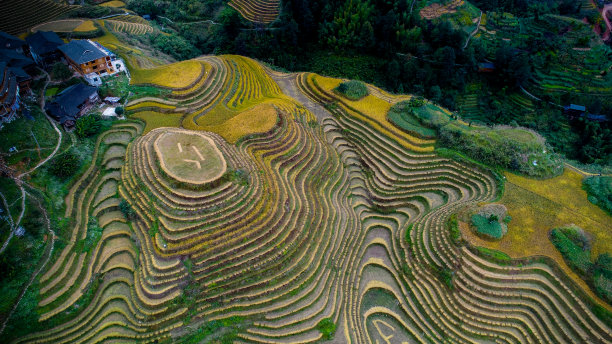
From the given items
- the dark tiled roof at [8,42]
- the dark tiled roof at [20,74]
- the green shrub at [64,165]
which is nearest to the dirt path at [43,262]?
the green shrub at [64,165]

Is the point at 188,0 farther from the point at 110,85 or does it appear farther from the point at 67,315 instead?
the point at 67,315

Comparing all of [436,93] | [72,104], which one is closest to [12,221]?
[72,104]

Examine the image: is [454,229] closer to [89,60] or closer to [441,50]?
[441,50]

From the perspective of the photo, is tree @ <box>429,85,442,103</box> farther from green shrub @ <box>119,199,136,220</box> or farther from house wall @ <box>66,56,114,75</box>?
house wall @ <box>66,56,114,75</box>

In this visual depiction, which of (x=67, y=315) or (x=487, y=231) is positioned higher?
(x=487, y=231)

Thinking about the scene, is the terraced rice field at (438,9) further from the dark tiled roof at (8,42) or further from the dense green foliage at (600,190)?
the dark tiled roof at (8,42)

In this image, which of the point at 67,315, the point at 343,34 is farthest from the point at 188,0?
the point at 67,315
